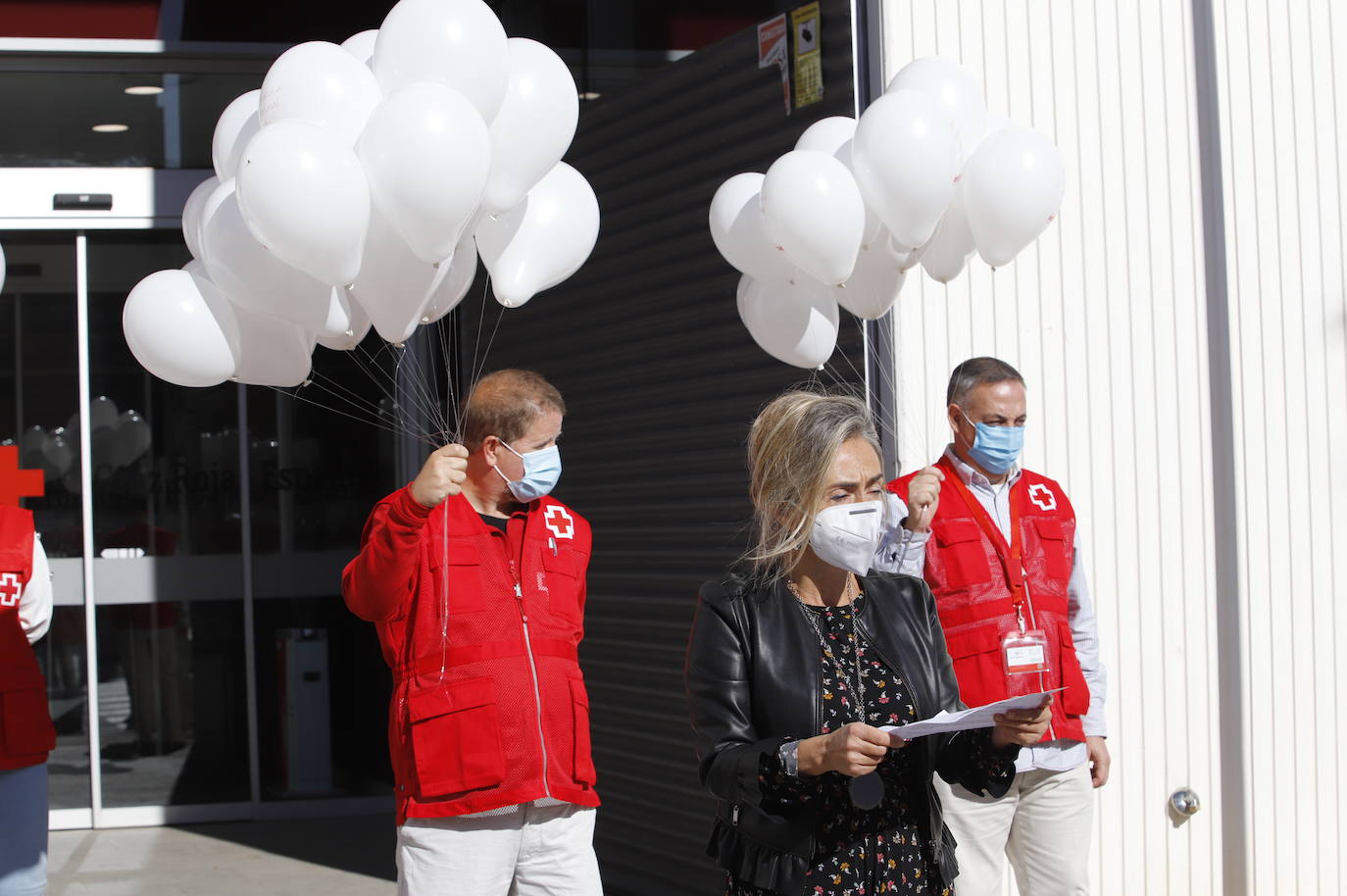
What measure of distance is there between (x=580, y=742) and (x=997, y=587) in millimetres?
1248

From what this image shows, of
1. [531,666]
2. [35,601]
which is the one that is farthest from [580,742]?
[35,601]

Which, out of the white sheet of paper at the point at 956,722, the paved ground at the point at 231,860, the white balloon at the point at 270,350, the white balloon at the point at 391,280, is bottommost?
the paved ground at the point at 231,860

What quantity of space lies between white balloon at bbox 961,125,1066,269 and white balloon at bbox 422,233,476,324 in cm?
135

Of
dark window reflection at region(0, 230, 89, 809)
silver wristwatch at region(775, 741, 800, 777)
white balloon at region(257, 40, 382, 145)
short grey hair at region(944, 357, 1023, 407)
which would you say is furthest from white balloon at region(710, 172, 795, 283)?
dark window reflection at region(0, 230, 89, 809)

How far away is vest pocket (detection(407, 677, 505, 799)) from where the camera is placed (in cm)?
336

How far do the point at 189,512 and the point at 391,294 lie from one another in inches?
198

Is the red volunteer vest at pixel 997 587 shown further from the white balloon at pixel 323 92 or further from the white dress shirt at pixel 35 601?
the white dress shirt at pixel 35 601

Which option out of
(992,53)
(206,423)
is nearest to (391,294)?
(992,53)

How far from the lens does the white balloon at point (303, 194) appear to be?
3.08m

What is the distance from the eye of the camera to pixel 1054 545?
4.12m

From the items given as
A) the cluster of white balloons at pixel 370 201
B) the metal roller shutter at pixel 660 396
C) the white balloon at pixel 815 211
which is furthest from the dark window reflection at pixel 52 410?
the white balloon at pixel 815 211

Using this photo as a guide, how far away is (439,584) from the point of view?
344cm

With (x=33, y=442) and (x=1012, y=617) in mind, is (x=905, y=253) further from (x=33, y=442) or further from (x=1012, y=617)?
(x=33, y=442)

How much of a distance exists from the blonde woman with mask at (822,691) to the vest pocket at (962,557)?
1161 millimetres
